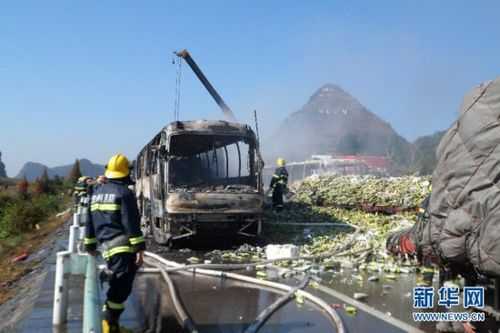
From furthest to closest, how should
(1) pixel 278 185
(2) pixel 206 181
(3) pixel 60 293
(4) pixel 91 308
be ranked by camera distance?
1. (1) pixel 278 185
2. (2) pixel 206 181
3. (3) pixel 60 293
4. (4) pixel 91 308

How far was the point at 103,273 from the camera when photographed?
456cm

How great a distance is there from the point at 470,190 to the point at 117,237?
124 inches

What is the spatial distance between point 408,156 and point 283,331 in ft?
179

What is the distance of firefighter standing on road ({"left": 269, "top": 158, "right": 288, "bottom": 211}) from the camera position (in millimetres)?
14992

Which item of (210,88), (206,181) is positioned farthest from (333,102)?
(206,181)

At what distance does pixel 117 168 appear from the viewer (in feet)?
15.7

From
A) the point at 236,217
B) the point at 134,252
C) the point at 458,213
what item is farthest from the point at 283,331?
the point at 236,217

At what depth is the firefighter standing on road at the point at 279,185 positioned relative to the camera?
49.2 ft

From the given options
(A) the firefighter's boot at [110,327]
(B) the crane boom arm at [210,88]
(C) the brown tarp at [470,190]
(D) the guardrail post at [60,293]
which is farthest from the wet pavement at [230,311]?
(B) the crane boom arm at [210,88]

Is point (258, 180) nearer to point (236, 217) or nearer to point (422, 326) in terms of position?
point (236, 217)

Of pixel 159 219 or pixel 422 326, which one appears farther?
pixel 159 219

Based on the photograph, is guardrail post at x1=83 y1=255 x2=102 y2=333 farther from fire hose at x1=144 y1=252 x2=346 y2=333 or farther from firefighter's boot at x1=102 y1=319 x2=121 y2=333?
fire hose at x1=144 y1=252 x2=346 y2=333

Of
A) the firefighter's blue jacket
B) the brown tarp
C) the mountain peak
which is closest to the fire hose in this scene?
the firefighter's blue jacket

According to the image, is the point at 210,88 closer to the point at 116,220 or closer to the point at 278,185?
the point at 278,185
